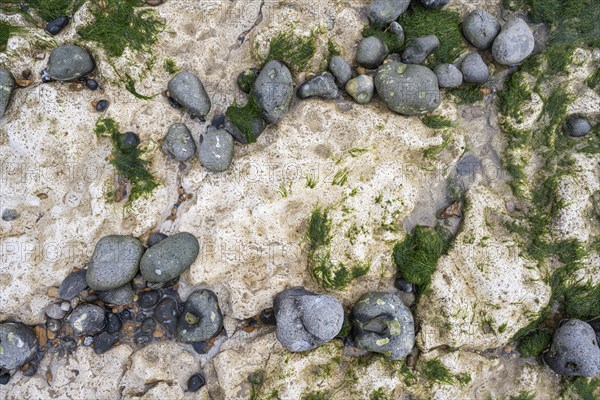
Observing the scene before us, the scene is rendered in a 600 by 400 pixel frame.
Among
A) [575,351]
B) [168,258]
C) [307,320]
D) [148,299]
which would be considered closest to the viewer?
[307,320]

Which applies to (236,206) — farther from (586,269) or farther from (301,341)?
(586,269)

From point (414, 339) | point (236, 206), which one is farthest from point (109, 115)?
point (414, 339)

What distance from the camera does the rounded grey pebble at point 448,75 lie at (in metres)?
4.64

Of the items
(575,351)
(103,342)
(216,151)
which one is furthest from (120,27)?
(575,351)

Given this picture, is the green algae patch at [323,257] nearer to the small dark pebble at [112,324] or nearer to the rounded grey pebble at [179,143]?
the rounded grey pebble at [179,143]

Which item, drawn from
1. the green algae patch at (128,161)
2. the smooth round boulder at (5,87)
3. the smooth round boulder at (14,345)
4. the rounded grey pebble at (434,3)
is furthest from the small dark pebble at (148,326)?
the rounded grey pebble at (434,3)

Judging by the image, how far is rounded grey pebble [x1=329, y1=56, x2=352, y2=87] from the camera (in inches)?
179

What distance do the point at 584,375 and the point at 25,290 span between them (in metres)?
6.26

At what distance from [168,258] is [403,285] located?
2593 mm

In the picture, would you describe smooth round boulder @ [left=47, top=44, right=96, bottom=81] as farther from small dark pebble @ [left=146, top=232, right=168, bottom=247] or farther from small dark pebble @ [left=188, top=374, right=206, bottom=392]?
small dark pebble @ [left=188, top=374, right=206, bottom=392]

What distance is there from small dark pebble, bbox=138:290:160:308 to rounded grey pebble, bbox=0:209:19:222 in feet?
5.06

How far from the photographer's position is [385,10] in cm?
460

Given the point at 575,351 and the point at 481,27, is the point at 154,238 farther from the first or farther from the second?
the point at 575,351

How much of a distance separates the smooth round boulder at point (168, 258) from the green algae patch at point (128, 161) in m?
0.59
